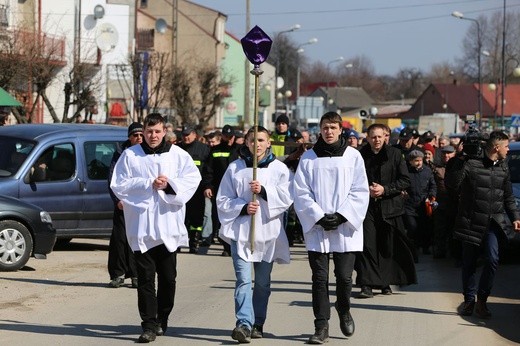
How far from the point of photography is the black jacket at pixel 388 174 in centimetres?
1323

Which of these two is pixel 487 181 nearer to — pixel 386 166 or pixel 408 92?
pixel 386 166

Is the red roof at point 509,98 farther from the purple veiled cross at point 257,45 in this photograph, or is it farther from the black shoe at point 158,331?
the black shoe at point 158,331

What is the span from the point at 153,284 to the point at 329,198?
1.70 m

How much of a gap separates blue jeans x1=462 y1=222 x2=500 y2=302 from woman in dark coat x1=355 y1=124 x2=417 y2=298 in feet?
4.21

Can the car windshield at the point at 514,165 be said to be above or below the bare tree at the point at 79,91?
below

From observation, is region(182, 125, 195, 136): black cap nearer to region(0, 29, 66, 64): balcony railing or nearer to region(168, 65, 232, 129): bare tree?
region(0, 29, 66, 64): balcony railing

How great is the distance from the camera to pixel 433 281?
50.2 ft

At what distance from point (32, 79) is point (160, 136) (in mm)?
19790

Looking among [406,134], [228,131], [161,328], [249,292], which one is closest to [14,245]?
[161,328]

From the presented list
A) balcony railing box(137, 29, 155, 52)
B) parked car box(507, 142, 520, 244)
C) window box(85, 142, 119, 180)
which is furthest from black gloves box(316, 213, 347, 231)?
balcony railing box(137, 29, 155, 52)

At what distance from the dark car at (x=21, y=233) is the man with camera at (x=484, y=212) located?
5.94 m

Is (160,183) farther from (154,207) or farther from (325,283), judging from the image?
(325,283)

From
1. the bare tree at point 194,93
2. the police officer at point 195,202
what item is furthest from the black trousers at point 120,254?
the bare tree at point 194,93

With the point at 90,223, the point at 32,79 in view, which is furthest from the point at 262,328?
the point at 32,79
